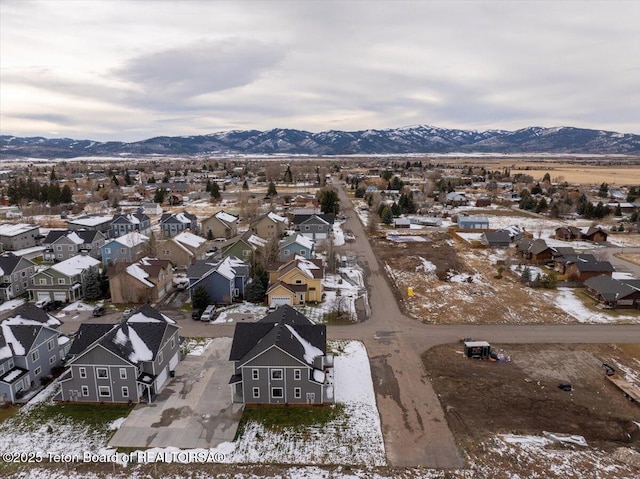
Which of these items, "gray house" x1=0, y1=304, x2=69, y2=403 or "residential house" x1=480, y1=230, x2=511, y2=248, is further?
"residential house" x1=480, y1=230, x2=511, y2=248

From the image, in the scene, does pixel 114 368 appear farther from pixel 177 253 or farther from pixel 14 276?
pixel 177 253

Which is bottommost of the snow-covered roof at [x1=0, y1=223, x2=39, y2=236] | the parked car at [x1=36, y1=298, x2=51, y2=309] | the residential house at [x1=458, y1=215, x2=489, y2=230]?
the parked car at [x1=36, y1=298, x2=51, y2=309]

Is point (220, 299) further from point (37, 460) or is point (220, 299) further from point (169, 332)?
point (37, 460)

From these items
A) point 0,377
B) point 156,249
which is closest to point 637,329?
point 0,377

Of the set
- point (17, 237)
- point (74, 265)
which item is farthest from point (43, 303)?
point (17, 237)

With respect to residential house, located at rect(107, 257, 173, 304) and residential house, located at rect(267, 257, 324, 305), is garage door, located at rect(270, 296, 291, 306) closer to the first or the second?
residential house, located at rect(267, 257, 324, 305)

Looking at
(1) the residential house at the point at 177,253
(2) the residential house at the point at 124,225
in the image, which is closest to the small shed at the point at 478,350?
(1) the residential house at the point at 177,253

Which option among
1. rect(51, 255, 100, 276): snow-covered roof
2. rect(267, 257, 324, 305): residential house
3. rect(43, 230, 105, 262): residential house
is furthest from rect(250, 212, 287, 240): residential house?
rect(51, 255, 100, 276): snow-covered roof
